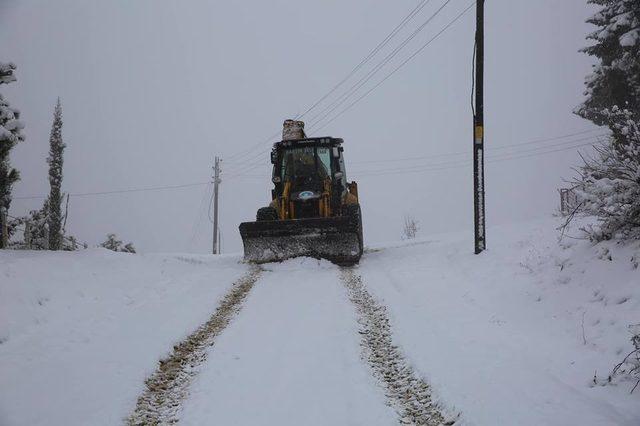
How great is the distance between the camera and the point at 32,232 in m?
24.3

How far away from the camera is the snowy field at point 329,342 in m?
3.26

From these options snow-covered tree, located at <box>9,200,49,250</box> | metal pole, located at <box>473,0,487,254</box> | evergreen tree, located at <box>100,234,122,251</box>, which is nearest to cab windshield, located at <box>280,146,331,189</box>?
metal pole, located at <box>473,0,487,254</box>

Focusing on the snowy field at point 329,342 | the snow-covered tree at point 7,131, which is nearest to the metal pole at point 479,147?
the snowy field at point 329,342

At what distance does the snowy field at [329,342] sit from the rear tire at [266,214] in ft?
11.9

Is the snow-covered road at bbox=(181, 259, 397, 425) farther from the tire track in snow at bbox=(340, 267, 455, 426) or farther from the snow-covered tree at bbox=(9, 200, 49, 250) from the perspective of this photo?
the snow-covered tree at bbox=(9, 200, 49, 250)

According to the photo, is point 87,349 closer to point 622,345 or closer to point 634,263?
point 622,345

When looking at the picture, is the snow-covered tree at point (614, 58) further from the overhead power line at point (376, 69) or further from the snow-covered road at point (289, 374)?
the snow-covered road at point (289, 374)

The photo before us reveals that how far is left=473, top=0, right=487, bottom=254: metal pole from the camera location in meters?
9.40

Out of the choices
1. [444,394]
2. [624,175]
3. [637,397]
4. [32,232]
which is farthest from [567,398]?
[32,232]

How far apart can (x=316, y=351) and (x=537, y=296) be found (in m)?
3.37

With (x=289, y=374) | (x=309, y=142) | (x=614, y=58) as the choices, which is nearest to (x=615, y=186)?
(x=289, y=374)

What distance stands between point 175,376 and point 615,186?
6.01 m

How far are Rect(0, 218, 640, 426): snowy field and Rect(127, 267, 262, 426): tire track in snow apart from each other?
87mm

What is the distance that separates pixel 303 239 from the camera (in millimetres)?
10742
